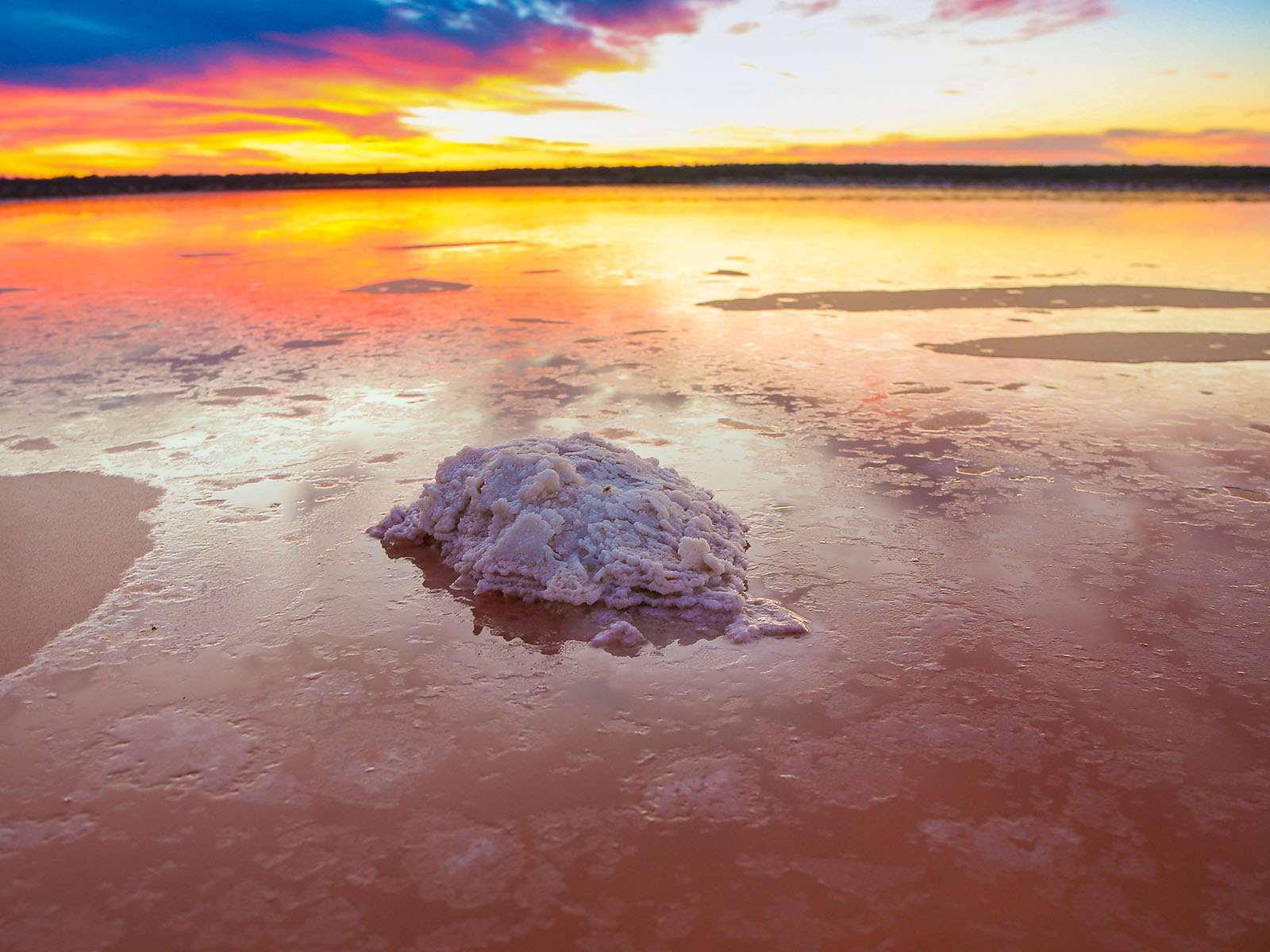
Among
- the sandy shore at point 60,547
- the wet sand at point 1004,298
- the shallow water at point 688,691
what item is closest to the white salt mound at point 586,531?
the shallow water at point 688,691

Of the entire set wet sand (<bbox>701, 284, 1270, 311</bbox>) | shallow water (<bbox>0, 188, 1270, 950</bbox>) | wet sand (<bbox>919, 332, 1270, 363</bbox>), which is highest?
wet sand (<bbox>701, 284, 1270, 311</bbox>)

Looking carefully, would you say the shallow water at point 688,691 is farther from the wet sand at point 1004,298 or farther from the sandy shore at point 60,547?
the wet sand at point 1004,298

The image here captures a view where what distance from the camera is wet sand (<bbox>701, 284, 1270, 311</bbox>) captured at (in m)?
8.33

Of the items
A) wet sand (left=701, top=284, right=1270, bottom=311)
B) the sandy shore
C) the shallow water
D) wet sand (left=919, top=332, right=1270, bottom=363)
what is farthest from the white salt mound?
wet sand (left=701, top=284, right=1270, bottom=311)

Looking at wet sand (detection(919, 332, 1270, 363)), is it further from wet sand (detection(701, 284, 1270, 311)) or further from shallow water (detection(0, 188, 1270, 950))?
wet sand (detection(701, 284, 1270, 311))

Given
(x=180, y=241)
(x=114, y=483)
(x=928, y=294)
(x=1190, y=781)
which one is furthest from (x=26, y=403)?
(x=180, y=241)

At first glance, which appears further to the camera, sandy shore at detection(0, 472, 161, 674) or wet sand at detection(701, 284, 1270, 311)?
wet sand at detection(701, 284, 1270, 311)

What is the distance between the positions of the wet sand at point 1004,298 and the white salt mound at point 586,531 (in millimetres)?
5470

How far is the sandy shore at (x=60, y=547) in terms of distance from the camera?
2.58 m

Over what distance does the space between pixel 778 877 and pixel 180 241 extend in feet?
58.8

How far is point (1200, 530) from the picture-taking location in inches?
124

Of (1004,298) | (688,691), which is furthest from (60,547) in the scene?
(1004,298)

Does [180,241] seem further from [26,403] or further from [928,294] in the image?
[928,294]

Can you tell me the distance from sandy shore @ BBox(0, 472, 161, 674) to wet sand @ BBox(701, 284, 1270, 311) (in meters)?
5.99
